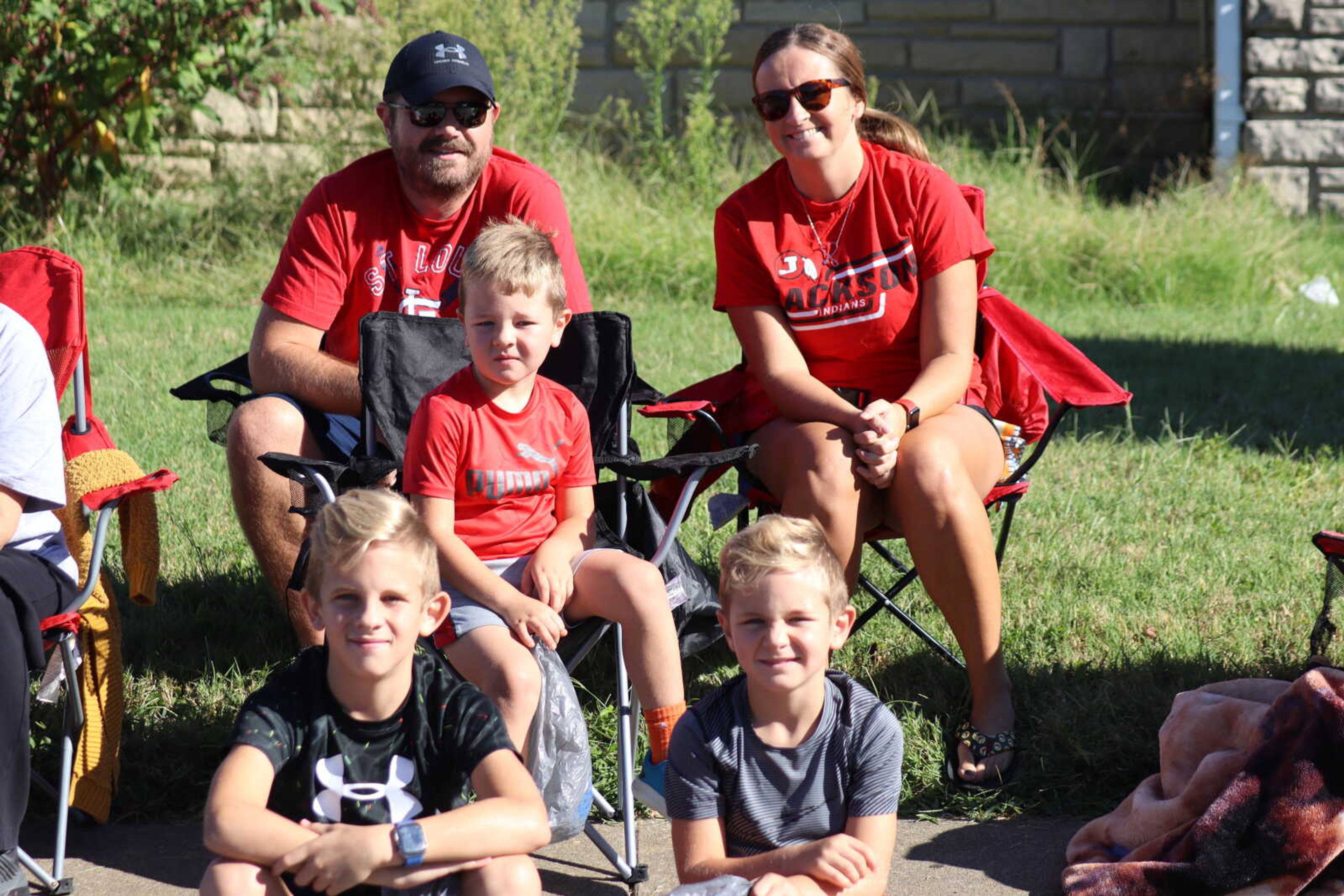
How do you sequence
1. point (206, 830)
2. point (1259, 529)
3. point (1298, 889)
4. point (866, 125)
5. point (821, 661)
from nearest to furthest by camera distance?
point (206, 830) < point (821, 661) < point (1298, 889) < point (866, 125) < point (1259, 529)

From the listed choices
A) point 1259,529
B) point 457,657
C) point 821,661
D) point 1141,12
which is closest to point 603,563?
point 457,657

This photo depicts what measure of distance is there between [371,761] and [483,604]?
22.6 inches

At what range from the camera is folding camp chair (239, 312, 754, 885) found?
118 inches

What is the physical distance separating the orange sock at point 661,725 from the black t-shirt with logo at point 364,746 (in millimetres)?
565

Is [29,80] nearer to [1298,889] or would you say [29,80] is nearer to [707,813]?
[707,813]

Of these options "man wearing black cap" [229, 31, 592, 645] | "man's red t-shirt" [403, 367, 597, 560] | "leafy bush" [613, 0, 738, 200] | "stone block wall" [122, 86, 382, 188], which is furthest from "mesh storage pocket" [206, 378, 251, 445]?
"leafy bush" [613, 0, 738, 200]

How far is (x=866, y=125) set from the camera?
3797 millimetres

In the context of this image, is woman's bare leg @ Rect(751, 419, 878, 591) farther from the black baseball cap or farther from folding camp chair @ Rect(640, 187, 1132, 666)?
the black baseball cap

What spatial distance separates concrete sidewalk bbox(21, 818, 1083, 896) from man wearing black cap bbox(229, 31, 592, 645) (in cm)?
69

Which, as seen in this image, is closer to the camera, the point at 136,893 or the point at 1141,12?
the point at 136,893

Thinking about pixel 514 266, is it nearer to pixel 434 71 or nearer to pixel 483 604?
pixel 483 604

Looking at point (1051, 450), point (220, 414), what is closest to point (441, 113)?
point (220, 414)

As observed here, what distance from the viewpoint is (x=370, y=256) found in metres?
3.54

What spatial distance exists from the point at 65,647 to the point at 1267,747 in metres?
2.25
